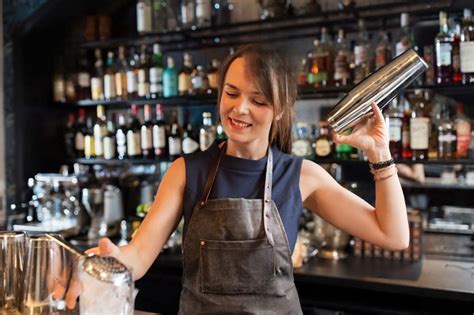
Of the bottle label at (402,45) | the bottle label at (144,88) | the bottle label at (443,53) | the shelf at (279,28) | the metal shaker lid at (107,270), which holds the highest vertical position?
the shelf at (279,28)

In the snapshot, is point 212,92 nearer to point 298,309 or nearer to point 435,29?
point 435,29

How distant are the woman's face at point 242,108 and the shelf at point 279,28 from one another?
1.24 meters

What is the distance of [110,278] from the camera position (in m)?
0.84

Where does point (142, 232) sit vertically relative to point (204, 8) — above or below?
below

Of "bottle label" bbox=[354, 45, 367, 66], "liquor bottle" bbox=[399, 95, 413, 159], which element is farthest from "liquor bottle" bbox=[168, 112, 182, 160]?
"liquor bottle" bbox=[399, 95, 413, 159]

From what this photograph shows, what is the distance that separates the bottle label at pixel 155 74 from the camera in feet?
9.21

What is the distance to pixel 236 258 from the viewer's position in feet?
4.47

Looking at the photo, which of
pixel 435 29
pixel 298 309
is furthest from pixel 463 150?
pixel 298 309

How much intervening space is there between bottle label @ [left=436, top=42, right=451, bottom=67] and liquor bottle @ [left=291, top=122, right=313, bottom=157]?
2.29ft

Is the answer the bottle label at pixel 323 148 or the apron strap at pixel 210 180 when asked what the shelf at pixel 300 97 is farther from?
the apron strap at pixel 210 180

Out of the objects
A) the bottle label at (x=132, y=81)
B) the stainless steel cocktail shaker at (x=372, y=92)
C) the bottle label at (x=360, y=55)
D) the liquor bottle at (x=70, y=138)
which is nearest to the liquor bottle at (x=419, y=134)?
the bottle label at (x=360, y=55)

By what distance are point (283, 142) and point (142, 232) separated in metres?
0.50

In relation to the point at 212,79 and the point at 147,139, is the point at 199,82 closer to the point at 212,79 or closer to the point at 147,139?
the point at 212,79

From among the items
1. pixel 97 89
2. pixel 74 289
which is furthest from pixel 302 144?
pixel 74 289
